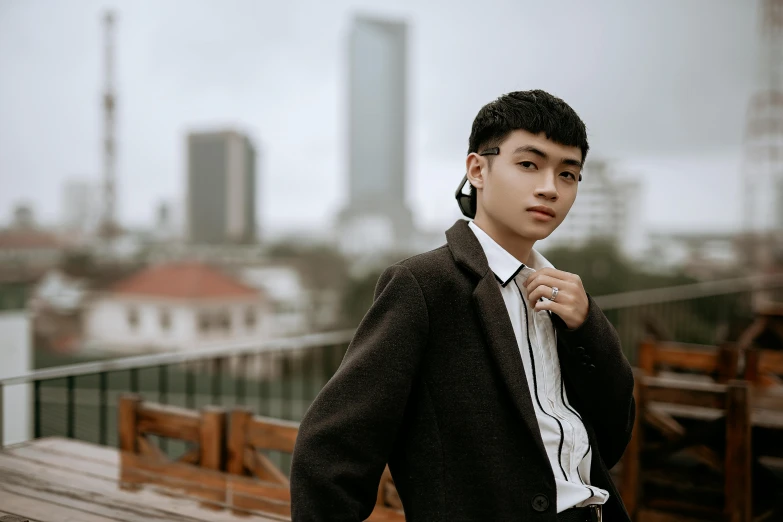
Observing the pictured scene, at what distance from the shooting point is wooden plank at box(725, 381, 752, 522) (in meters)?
2.07

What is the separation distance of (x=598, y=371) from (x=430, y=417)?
272 millimetres

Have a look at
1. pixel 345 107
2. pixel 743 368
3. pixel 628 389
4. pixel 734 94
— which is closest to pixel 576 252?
pixel 734 94

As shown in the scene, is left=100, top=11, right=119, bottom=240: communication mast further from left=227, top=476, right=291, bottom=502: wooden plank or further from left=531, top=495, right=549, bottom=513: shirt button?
left=531, top=495, right=549, bottom=513: shirt button

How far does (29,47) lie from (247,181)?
→ 19.0 meters

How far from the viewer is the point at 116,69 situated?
5000 cm

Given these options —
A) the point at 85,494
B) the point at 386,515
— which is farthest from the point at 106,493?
the point at 386,515

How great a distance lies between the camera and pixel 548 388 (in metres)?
1.03

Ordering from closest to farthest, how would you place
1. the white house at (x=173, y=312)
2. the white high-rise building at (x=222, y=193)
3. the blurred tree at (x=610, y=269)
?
the blurred tree at (x=610, y=269)
the white house at (x=173, y=312)
the white high-rise building at (x=222, y=193)

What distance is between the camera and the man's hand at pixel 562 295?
3.24ft

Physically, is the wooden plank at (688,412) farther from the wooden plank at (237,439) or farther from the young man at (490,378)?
the young man at (490,378)

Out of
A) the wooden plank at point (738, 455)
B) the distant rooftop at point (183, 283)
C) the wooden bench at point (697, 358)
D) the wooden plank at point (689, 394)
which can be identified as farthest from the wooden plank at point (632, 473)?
the distant rooftop at point (183, 283)

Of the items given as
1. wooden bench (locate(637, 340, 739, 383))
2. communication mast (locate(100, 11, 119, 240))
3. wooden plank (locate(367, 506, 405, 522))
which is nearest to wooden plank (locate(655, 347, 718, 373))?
wooden bench (locate(637, 340, 739, 383))

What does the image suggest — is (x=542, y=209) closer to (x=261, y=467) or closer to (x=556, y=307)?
(x=556, y=307)

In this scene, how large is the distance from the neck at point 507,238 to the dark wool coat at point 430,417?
0.10m
